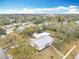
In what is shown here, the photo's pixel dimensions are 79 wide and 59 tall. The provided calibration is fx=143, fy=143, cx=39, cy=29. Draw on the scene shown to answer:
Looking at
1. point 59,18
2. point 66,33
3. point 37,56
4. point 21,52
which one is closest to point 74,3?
point 66,33

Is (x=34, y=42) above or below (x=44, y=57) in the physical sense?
above

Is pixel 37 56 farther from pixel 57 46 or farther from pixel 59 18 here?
pixel 59 18

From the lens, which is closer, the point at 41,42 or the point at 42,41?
the point at 41,42

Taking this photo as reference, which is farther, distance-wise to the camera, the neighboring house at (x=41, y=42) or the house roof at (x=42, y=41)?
the house roof at (x=42, y=41)

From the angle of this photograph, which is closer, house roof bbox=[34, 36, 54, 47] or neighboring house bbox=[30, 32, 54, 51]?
neighboring house bbox=[30, 32, 54, 51]

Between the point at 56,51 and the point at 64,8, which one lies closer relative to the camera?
the point at 56,51

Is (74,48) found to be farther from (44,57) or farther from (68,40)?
(44,57)

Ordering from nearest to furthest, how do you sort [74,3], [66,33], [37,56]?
[37,56]
[74,3]
[66,33]

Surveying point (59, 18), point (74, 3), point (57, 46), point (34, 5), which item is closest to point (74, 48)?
point (57, 46)

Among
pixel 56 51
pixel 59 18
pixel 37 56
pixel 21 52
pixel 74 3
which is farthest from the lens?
pixel 59 18

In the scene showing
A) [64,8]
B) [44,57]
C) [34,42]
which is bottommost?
[44,57]
